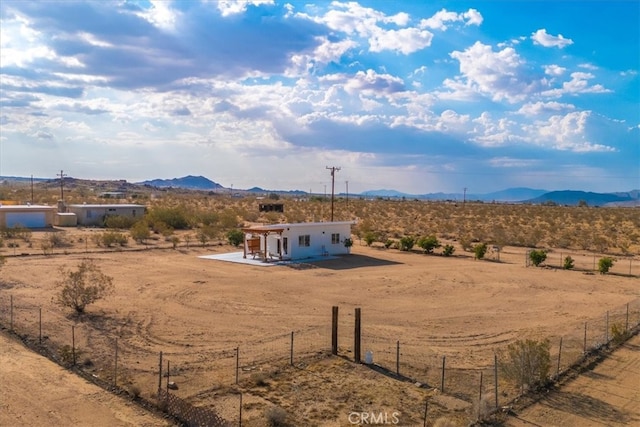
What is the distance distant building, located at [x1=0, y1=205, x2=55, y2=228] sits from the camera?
5181 centimetres

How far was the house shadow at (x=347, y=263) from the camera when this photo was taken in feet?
111

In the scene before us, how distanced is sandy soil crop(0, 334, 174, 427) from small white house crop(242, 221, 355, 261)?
70.7ft

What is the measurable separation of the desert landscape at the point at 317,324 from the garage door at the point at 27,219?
14.5 m

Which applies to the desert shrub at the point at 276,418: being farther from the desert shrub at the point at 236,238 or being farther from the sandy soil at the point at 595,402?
the desert shrub at the point at 236,238

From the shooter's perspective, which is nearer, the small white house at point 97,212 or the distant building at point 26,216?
the distant building at point 26,216

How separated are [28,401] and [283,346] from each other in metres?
6.70

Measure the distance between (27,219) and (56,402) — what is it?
152 ft

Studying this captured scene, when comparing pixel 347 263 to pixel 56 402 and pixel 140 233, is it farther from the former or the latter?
pixel 56 402

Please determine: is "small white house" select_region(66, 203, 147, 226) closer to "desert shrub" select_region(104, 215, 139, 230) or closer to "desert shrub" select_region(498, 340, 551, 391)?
"desert shrub" select_region(104, 215, 139, 230)

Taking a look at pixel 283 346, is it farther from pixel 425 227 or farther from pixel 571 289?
pixel 425 227

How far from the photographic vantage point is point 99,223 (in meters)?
59.1

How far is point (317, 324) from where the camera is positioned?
64.6 feet

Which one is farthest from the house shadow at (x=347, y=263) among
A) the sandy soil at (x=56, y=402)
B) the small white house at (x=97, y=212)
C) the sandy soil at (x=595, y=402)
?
the small white house at (x=97, y=212)

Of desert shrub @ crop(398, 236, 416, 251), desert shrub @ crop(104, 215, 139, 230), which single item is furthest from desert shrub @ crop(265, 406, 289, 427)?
desert shrub @ crop(104, 215, 139, 230)
